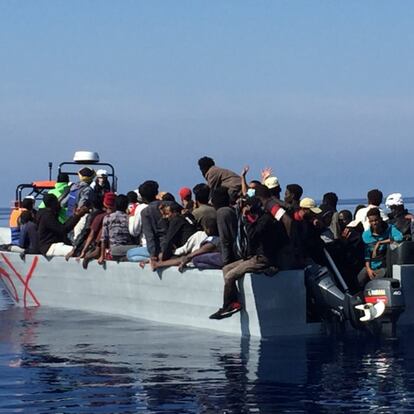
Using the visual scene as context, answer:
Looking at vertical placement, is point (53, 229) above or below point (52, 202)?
below

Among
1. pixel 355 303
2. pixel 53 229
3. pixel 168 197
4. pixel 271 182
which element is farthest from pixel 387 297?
pixel 53 229

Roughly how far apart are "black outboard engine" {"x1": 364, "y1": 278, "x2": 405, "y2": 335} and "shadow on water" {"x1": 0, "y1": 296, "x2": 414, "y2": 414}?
0.93 feet

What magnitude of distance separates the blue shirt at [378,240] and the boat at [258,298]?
17 cm

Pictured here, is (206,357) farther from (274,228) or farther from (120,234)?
(120,234)

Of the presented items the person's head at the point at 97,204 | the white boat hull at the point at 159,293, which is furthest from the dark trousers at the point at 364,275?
the person's head at the point at 97,204

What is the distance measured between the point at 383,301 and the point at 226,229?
6.30 ft

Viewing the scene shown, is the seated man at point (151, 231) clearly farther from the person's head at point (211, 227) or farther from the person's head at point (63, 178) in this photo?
the person's head at point (63, 178)

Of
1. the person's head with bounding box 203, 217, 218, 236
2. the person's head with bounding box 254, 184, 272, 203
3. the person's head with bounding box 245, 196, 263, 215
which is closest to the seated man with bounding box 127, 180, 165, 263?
the person's head with bounding box 203, 217, 218, 236

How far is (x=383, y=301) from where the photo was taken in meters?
13.9

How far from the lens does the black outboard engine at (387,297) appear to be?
1383 cm

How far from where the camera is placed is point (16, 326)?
16.0 m

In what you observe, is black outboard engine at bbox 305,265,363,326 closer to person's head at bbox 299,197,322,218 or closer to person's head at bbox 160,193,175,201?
person's head at bbox 299,197,322,218

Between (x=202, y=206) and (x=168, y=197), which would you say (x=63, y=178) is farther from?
(x=202, y=206)

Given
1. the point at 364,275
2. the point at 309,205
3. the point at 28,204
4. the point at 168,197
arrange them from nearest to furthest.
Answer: the point at 364,275
the point at 309,205
the point at 168,197
the point at 28,204
